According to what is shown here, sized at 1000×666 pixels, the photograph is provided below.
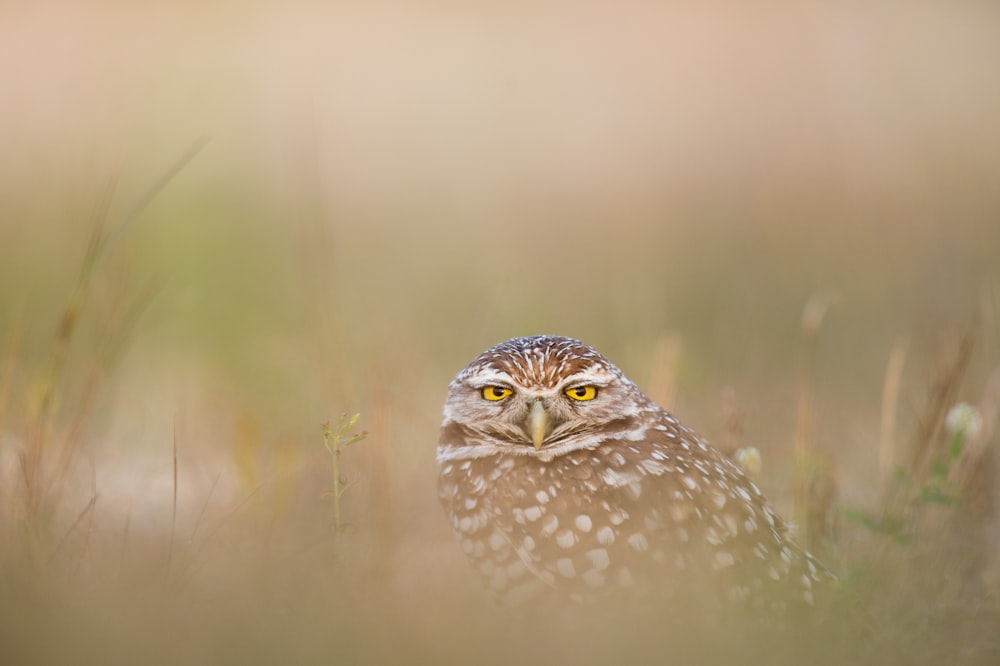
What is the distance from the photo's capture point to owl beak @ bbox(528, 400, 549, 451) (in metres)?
3.08

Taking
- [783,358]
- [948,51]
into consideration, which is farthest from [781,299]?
[948,51]

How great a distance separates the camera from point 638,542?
2.87 metres

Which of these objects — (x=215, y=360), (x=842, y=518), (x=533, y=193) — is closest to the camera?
(x=842, y=518)

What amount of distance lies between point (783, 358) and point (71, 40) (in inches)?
281

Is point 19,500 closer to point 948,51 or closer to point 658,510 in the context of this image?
point 658,510

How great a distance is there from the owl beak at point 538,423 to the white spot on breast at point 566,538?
0.29 meters

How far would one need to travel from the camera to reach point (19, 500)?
309 cm

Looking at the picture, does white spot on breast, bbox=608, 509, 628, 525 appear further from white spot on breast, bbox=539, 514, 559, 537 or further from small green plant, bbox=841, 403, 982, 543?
small green plant, bbox=841, 403, 982, 543

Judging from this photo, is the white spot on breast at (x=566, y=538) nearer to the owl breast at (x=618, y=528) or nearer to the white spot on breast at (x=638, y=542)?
the owl breast at (x=618, y=528)

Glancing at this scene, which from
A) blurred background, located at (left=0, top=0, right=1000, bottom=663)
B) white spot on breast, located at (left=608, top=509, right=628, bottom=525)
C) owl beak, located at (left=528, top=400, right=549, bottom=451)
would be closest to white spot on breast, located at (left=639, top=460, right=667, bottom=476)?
white spot on breast, located at (left=608, top=509, right=628, bottom=525)

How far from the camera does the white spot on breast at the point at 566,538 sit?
9.40ft

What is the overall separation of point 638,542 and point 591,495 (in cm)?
19

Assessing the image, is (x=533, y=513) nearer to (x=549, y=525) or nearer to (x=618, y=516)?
(x=549, y=525)

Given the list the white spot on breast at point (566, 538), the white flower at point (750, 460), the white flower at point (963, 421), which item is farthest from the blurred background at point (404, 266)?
the white spot on breast at point (566, 538)
